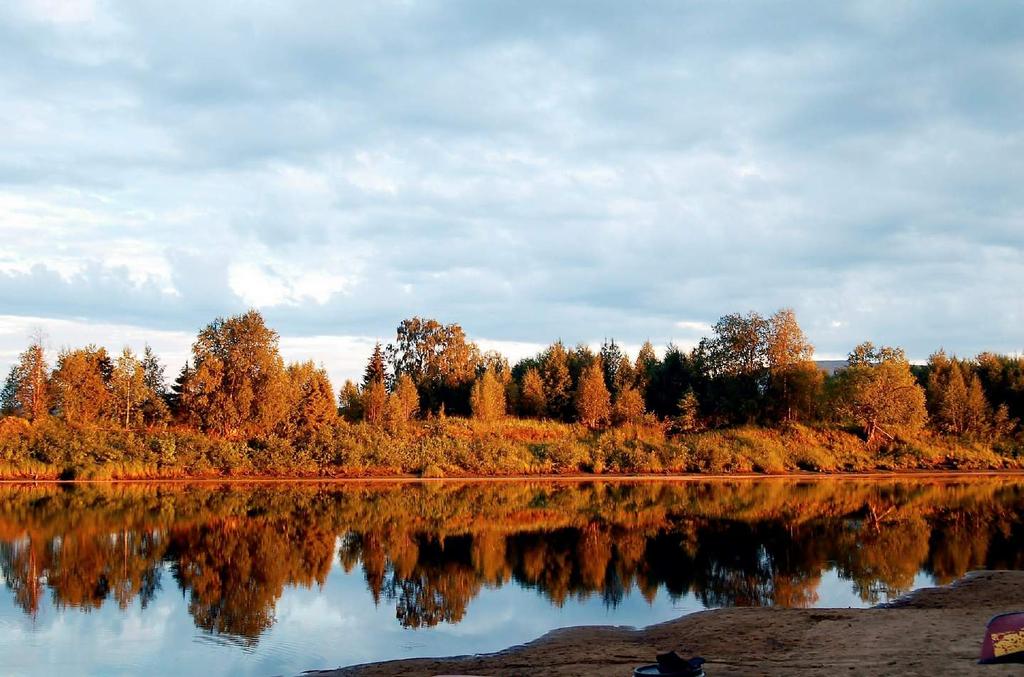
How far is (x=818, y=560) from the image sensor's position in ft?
64.7

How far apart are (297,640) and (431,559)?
6.97 m

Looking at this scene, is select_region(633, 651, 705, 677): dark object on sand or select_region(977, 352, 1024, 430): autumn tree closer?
select_region(633, 651, 705, 677): dark object on sand

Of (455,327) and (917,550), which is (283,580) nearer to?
(917,550)

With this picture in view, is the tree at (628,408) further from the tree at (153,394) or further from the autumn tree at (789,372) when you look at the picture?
the tree at (153,394)

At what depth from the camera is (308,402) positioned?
155ft

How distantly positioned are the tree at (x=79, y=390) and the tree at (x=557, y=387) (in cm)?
2821

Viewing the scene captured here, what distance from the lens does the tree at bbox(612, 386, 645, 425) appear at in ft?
177

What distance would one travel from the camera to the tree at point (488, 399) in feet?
174

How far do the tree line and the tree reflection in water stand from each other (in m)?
8.85

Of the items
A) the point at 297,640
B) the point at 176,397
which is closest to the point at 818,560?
the point at 297,640

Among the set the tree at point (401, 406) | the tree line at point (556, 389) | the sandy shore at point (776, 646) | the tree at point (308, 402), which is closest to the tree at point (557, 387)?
the tree line at point (556, 389)

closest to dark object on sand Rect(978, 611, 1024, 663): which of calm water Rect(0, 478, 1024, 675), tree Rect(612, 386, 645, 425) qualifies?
calm water Rect(0, 478, 1024, 675)

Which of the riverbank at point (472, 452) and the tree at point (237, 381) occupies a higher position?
the tree at point (237, 381)

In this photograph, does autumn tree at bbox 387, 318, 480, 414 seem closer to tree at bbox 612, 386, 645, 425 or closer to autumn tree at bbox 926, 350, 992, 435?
tree at bbox 612, 386, 645, 425
